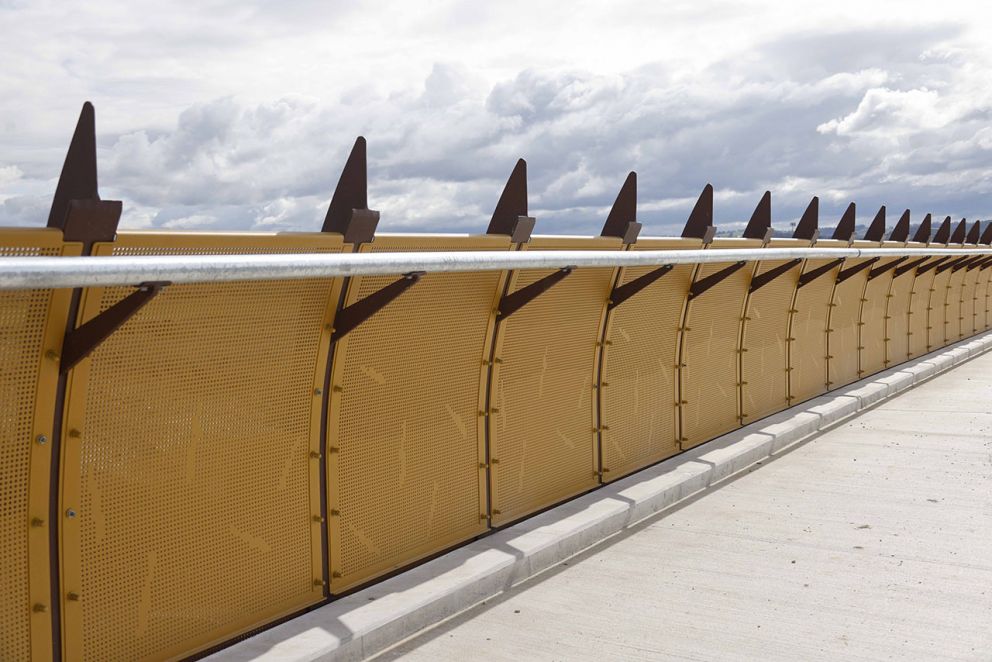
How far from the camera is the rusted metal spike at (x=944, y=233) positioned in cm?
1802

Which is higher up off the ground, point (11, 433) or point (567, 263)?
point (567, 263)

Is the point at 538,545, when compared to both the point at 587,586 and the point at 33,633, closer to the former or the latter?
the point at 587,586

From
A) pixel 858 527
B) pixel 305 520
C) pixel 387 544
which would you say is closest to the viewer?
pixel 305 520

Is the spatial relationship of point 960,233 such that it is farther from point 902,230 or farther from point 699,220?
point 699,220

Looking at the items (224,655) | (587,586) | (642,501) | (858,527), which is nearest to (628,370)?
(642,501)

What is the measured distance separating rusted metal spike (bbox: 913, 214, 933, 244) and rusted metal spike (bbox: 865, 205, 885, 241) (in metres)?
2.04

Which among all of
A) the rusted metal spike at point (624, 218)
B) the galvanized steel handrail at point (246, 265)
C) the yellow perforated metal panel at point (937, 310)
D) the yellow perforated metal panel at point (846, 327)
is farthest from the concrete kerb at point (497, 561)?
the yellow perforated metal panel at point (937, 310)

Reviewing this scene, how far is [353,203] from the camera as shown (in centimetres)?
471

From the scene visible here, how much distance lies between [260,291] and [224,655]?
58.3 inches

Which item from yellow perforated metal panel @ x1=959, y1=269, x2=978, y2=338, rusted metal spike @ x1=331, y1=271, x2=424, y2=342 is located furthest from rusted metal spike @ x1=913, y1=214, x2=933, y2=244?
rusted metal spike @ x1=331, y1=271, x2=424, y2=342

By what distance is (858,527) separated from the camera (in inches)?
268

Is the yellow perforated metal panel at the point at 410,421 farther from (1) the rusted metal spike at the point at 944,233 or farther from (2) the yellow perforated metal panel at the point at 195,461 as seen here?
(1) the rusted metal spike at the point at 944,233

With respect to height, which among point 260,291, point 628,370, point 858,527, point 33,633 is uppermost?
point 260,291

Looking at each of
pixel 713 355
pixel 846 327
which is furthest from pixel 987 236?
pixel 713 355
